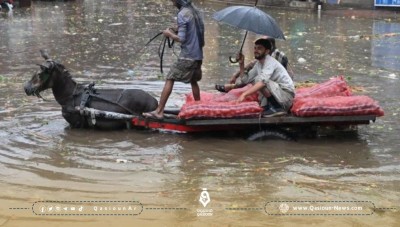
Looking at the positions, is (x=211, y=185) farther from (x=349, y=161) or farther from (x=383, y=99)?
(x=383, y=99)

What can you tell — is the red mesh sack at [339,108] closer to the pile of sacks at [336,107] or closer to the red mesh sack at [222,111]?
the pile of sacks at [336,107]

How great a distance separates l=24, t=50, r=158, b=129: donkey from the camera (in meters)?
7.36

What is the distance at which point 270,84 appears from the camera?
6891 millimetres

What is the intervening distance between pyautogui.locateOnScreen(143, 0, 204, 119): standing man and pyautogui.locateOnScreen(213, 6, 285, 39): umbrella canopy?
359 mm

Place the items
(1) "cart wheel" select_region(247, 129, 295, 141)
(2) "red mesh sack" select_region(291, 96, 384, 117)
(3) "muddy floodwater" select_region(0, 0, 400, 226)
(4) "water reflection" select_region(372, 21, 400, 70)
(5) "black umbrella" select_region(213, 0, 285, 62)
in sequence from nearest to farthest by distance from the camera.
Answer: (3) "muddy floodwater" select_region(0, 0, 400, 226)
(2) "red mesh sack" select_region(291, 96, 384, 117)
(5) "black umbrella" select_region(213, 0, 285, 62)
(1) "cart wheel" select_region(247, 129, 295, 141)
(4) "water reflection" select_region(372, 21, 400, 70)

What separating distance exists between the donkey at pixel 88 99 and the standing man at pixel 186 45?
0.33 metres

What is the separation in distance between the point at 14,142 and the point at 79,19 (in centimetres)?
1683

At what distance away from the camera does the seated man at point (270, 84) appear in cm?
684
